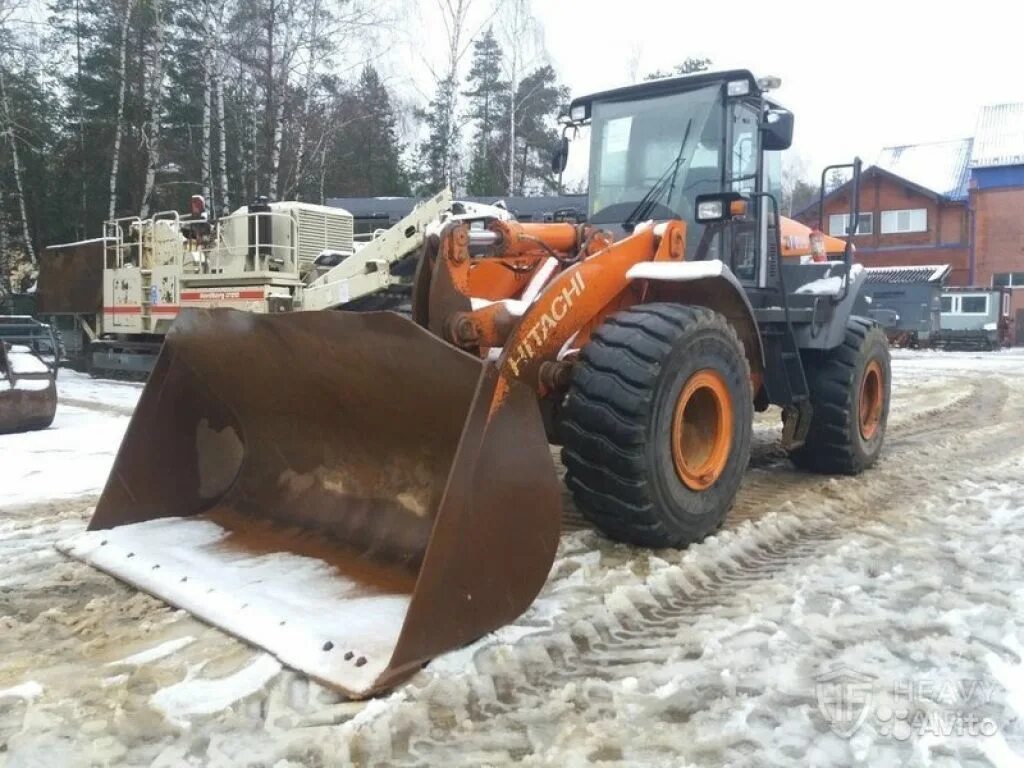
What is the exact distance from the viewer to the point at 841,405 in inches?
239

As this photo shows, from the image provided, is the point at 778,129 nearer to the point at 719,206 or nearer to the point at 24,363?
the point at 719,206

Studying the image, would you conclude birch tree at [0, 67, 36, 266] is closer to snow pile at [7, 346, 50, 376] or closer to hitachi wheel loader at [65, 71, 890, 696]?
snow pile at [7, 346, 50, 376]

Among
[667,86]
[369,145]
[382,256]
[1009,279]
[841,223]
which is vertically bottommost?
[382,256]

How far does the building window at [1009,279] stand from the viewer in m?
35.8

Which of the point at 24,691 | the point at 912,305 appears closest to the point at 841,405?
the point at 24,691

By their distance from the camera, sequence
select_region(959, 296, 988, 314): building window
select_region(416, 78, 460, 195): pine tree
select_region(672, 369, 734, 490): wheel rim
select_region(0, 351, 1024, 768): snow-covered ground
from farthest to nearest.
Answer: select_region(959, 296, 988, 314): building window < select_region(416, 78, 460, 195): pine tree < select_region(672, 369, 734, 490): wheel rim < select_region(0, 351, 1024, 768): snow-covered ground

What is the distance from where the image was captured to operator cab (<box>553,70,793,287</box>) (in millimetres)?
5352

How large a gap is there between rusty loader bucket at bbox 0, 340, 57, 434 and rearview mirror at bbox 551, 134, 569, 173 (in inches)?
217

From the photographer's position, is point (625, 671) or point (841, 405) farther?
point (841, 405)

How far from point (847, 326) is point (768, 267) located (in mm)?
965

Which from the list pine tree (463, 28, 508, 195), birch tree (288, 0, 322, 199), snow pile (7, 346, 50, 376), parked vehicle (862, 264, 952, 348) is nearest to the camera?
snow pile (7, 346, 50, 376)

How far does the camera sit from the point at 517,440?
323cm

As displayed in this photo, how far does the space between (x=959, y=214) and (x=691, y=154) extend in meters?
36.6

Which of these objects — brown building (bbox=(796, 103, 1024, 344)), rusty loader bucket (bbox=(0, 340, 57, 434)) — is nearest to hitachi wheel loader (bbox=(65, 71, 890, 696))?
rusty loader bucket (bbox=(0, 340, 57, 434))
